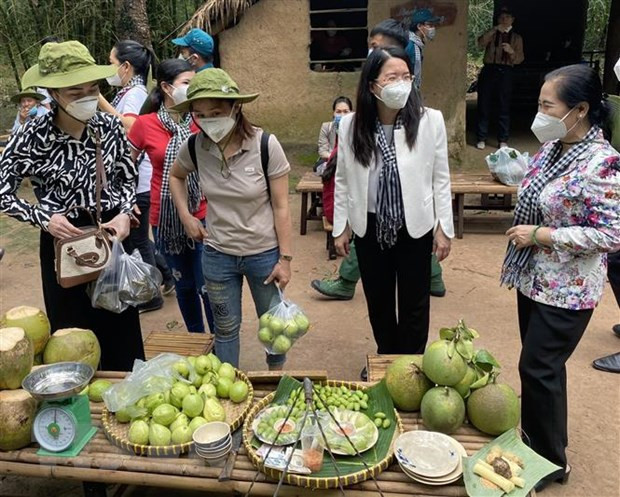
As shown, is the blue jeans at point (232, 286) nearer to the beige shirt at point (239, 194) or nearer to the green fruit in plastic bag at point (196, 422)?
the beige shirt at point (239, 194)

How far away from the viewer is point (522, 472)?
75.2 inches

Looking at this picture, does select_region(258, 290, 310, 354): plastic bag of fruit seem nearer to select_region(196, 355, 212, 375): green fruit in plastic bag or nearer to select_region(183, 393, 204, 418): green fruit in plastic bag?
select_region(196, 355, 212, 375): green fruit in plastic bag

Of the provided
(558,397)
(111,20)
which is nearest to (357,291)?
(558,397)

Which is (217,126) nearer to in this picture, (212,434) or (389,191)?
(389,191)

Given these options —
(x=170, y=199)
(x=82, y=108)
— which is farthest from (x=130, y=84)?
(x=82, y=108)

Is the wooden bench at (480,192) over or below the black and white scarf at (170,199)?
below

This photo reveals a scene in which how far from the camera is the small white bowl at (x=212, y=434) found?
196cm

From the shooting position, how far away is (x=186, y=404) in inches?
84.0

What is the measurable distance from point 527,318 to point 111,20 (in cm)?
793

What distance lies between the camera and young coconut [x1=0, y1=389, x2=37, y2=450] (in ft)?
6.66

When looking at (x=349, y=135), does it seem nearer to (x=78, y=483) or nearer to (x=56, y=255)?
(x=56, y=255)

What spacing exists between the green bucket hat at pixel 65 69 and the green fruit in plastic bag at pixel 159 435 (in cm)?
146

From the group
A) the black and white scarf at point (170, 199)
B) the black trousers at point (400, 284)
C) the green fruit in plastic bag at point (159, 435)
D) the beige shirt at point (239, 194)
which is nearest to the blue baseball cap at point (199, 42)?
the black and white scarf at point (170, 199)

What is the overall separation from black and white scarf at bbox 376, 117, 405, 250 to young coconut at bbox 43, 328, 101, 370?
1430 millimetres
